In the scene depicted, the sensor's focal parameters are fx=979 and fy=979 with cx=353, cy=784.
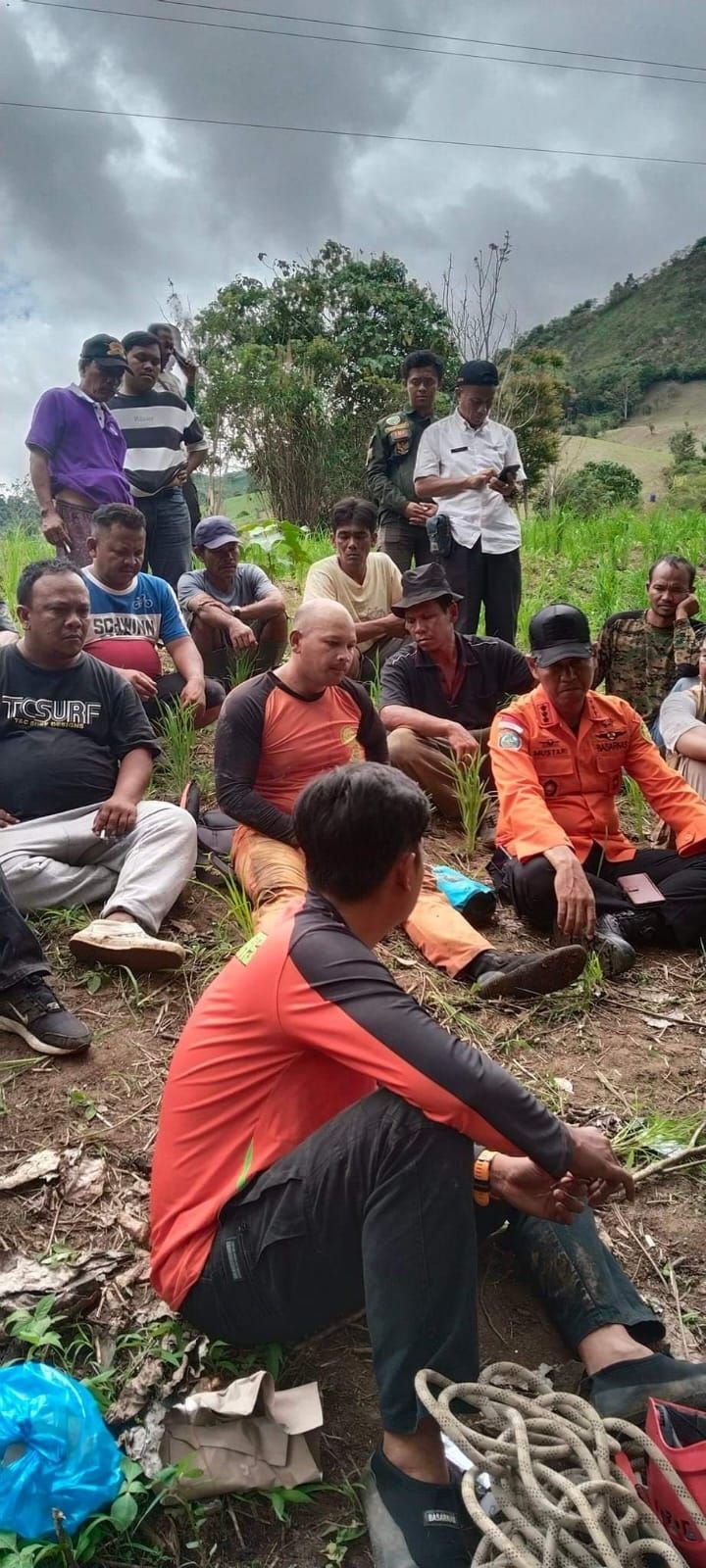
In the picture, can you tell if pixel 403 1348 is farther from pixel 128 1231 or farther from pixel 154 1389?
pixel 128 1231

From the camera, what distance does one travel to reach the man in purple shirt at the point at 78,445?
454cm

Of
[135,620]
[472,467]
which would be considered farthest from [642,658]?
[135,620]

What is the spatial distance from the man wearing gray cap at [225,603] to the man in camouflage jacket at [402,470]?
3.17 ft

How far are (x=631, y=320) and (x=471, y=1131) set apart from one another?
2152 inches

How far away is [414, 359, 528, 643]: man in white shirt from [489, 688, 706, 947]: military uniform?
1868 mm

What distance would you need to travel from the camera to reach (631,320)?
160 ft

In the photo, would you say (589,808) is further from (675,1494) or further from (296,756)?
(675,1494)

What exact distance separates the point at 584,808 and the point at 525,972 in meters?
0.82

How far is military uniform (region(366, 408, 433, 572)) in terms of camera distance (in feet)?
Result: 18.1

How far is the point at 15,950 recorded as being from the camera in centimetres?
262

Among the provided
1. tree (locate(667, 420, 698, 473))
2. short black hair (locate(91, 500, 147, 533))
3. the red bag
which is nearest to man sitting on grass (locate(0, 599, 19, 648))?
short black hair (locate(91, 500, 147, 533))

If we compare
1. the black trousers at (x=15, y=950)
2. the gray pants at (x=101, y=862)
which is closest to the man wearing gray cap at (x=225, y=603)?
the gray pants at (x=101, y=862)

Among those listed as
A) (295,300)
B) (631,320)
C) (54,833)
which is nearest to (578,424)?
(631,320)

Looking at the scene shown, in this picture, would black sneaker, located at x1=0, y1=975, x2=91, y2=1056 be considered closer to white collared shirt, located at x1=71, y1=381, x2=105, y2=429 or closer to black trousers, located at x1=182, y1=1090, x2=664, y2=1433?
black trousers, located at x1=182, y1=1090, x2=664, y2=1433
